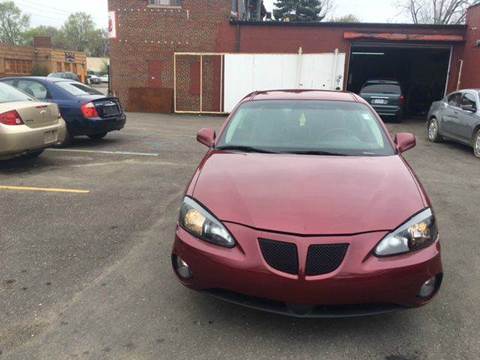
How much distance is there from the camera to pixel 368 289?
268 centimetres

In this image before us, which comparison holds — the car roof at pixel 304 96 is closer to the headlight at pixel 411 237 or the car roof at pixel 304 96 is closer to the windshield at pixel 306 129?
the windshield at pixel 306 129

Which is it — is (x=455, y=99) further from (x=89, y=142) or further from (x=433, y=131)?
(x=89, y=142)

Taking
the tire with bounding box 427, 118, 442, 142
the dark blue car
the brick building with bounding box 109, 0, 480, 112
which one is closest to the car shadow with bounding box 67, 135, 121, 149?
the dark blue car

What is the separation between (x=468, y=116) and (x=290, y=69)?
9618mm

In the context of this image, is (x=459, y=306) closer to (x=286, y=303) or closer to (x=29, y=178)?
(x=286, y=303)

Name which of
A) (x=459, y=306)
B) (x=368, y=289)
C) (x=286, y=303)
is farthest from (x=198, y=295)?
(x=459, y=306)

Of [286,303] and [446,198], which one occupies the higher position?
[286,303]

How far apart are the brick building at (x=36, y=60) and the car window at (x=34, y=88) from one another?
32.3m

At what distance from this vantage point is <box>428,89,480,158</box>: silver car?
10305 mm

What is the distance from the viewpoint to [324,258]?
2.69 meters

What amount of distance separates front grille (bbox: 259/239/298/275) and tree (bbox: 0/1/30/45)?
9953cm

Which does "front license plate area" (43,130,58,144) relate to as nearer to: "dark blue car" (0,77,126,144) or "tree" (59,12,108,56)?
"dark blue car" (0,77,126,144)

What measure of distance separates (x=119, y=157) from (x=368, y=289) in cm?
718

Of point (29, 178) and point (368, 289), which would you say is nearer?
point (368, 289)
